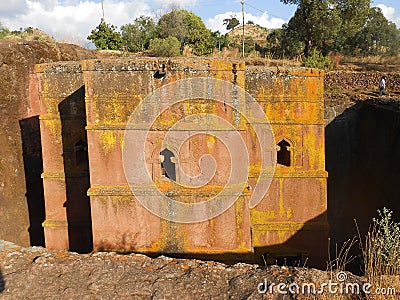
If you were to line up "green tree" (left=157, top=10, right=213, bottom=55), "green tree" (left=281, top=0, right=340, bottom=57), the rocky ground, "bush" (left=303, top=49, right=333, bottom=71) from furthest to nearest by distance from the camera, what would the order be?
"green tree" (left=157, top=10, right=213, bottom=55) < "green tree" (left=281, top=0, right=340, bottom=57) < "bush" (left=303, top=49, right=333, bottom=71) < the rocky ground

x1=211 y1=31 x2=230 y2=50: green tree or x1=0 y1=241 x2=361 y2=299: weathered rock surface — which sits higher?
x1=211 y1=31 x2=230 y2=50: green tree

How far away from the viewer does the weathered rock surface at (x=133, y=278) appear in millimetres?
3367

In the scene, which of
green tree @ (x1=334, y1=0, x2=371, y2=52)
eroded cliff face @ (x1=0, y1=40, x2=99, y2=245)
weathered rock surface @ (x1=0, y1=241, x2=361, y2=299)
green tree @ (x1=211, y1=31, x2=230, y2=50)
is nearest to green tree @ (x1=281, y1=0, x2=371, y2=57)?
green tree @ (x1=334, y1=0, x2=371, y2=52)

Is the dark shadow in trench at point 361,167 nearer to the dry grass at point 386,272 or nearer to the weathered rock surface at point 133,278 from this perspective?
the dry grass at point 386,272

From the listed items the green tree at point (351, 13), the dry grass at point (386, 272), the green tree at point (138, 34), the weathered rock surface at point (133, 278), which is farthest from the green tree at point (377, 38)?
the weathered rock surface at point (133, 278)

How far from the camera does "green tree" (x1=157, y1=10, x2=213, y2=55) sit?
19658 millimetres

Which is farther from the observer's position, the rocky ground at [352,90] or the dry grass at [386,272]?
the rocky ground at [352,90]

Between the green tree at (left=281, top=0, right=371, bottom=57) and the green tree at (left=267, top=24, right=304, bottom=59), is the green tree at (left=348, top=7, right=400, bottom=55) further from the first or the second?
the green tree at (left=281, top=0, right=371, bottom=57)

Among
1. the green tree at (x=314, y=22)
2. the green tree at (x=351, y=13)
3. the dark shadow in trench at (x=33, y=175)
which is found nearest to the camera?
the dark shadow in trench at (x=33, y=175)

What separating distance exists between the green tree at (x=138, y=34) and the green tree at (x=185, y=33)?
2.31ft

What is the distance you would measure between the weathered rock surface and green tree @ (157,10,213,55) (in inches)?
619

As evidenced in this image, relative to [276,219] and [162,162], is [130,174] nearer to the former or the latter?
[162,162]

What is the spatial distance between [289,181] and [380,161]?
418 centimetres

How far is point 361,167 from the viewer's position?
10625 millimetres
